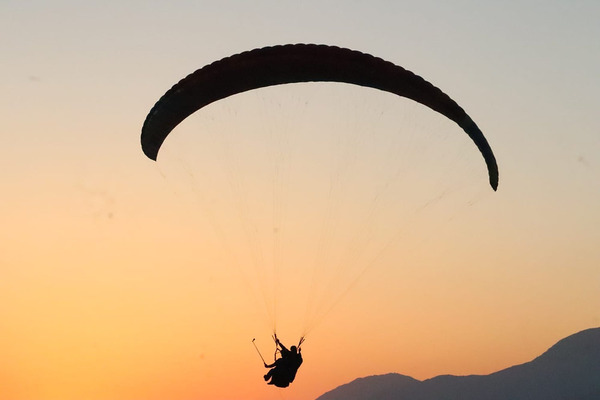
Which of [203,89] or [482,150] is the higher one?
[203,89]

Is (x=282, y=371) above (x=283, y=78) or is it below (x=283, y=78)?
below

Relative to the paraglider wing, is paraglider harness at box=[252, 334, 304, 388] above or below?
below

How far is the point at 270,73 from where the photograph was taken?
24469mm

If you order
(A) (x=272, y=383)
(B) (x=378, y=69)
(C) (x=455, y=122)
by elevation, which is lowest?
(A) (x=272, y=383)

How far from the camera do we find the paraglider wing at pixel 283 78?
24.0 metres

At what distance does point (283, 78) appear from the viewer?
81.1ft

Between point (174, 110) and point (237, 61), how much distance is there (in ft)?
9.21

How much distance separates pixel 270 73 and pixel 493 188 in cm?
875

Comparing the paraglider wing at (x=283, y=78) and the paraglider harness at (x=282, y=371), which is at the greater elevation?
the paraglider wing at (x=283, y=78)

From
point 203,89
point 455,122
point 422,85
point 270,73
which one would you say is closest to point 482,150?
point 455,122

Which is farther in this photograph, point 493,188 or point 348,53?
point 493,188

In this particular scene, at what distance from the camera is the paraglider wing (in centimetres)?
2402

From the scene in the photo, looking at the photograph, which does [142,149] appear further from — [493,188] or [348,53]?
[493,188]

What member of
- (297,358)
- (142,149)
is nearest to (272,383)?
(297,358)
